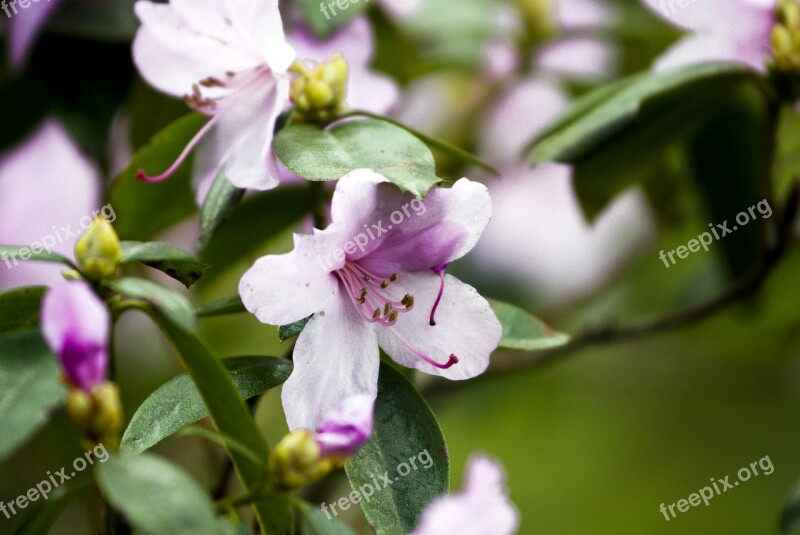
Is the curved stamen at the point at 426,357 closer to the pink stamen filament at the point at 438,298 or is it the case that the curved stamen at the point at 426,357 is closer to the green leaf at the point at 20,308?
the pink stamen filament at the point at 438,298

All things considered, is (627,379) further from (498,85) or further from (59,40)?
(59,40)

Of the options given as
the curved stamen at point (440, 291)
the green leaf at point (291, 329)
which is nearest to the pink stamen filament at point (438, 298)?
the curved stamen at point (440, 291)

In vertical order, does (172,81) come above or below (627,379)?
above

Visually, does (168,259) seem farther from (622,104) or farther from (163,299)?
(622,104)

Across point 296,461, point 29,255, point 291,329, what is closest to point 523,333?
point 291,329

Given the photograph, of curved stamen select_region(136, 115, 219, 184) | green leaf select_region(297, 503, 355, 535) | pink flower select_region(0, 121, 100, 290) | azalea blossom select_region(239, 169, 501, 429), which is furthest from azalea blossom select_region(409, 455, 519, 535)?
pink flower select_region(0, 121, 100, 290)

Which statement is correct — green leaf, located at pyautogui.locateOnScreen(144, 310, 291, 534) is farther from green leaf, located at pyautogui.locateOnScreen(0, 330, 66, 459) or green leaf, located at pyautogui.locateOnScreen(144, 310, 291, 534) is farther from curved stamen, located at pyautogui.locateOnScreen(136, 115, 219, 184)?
curved stamen, located at pyautogui.locateOnScreen(136, 115, 219, 184)

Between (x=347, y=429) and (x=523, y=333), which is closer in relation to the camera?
(x=347, y=429)

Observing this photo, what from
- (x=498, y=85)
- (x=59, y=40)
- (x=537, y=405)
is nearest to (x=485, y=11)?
(x=498, y=85)
